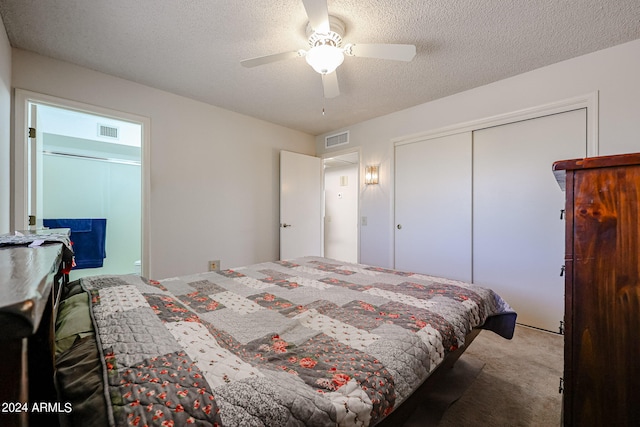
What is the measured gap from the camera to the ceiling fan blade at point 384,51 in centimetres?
166

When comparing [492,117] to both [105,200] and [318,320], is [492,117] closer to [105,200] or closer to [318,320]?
[318,320]

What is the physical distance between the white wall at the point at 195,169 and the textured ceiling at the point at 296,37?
6.9 inches

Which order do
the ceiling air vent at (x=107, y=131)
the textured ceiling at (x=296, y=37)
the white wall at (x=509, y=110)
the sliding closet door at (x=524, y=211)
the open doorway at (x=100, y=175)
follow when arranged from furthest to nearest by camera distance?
the ceiling air vent at (x=107, y=131)
the open doorway at (x=100, y=175)
the sliding closet door at (x=524, y=211)
the white wall at (x=509, y=110)
the textured ceiling at (x=296, y=37)

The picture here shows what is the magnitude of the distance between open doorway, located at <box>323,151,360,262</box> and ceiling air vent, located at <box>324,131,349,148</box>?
79cm

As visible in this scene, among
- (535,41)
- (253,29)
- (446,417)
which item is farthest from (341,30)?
(446,417)

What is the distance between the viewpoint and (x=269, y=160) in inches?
150

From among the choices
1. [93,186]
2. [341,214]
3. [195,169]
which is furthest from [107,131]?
[341,214]

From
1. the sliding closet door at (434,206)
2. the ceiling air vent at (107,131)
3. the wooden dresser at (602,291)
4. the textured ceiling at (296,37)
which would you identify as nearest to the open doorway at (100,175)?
the ceiling air vent at (107,131)

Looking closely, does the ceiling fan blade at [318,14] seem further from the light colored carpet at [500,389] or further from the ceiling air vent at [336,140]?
→ the ceiling air vent at [336,140]

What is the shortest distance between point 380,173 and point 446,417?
2744mm

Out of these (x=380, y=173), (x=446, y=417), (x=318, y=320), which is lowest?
(x=446, y=417)

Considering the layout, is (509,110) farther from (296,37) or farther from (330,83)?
(296,37)

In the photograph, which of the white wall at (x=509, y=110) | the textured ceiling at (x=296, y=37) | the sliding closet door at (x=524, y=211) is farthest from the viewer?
the sliding closet door at (x=524, y=211)

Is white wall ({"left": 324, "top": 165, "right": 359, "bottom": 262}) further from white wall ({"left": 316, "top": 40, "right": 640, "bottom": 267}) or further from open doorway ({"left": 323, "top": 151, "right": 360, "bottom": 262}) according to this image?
white wall ({"left": 316, "top": 40, "right": 640, "bottom": 267})
